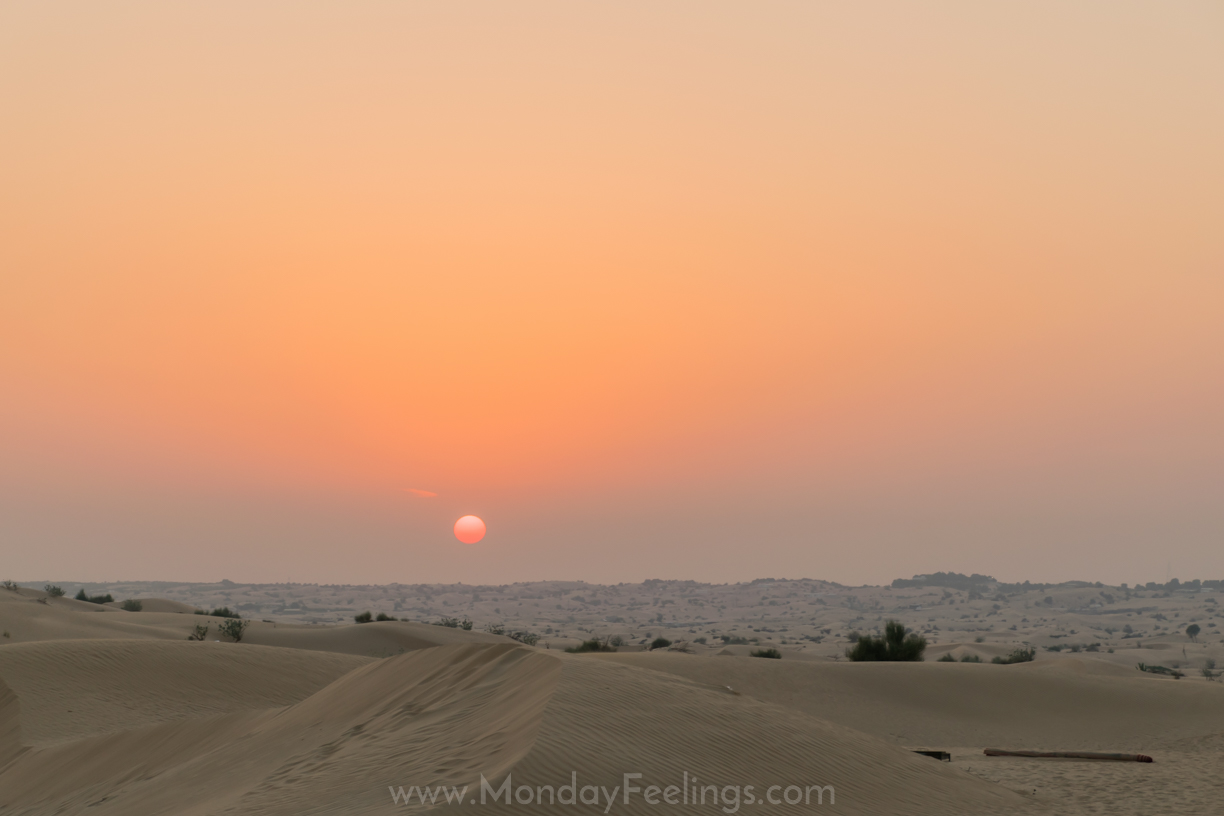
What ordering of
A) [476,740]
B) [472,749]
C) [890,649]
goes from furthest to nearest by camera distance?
[890,649] < [476,740] < [472,749]

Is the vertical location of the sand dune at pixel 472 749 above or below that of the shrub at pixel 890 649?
above

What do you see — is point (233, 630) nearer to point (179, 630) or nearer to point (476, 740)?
point (179, 630)

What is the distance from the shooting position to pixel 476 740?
34.1ft

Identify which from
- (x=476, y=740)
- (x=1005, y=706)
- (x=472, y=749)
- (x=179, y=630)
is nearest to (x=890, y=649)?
(x=1005, y=706)

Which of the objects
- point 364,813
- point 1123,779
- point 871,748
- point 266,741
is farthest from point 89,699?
point 1123,779

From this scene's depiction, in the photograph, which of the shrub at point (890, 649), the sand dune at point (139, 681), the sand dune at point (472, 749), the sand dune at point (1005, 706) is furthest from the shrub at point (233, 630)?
the shrub at point (890, 649)

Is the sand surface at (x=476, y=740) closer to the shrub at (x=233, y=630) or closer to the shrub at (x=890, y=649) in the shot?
the shrub at (x=233, y=630)

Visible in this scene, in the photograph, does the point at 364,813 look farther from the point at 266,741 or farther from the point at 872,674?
the point at 872,674

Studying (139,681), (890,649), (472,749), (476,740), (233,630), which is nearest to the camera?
(472,749)

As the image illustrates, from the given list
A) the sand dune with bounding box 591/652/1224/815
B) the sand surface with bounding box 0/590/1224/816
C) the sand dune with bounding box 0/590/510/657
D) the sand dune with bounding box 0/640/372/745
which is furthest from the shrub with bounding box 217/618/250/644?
the sand dune with bounding box 591/652/1224/815

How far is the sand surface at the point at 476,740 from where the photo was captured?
10.0 m

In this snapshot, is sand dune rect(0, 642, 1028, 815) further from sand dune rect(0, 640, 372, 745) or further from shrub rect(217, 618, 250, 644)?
shrub rect(217, 618, 250, 644)

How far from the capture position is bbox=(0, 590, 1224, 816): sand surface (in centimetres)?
1005

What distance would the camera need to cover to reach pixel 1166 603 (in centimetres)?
11594
